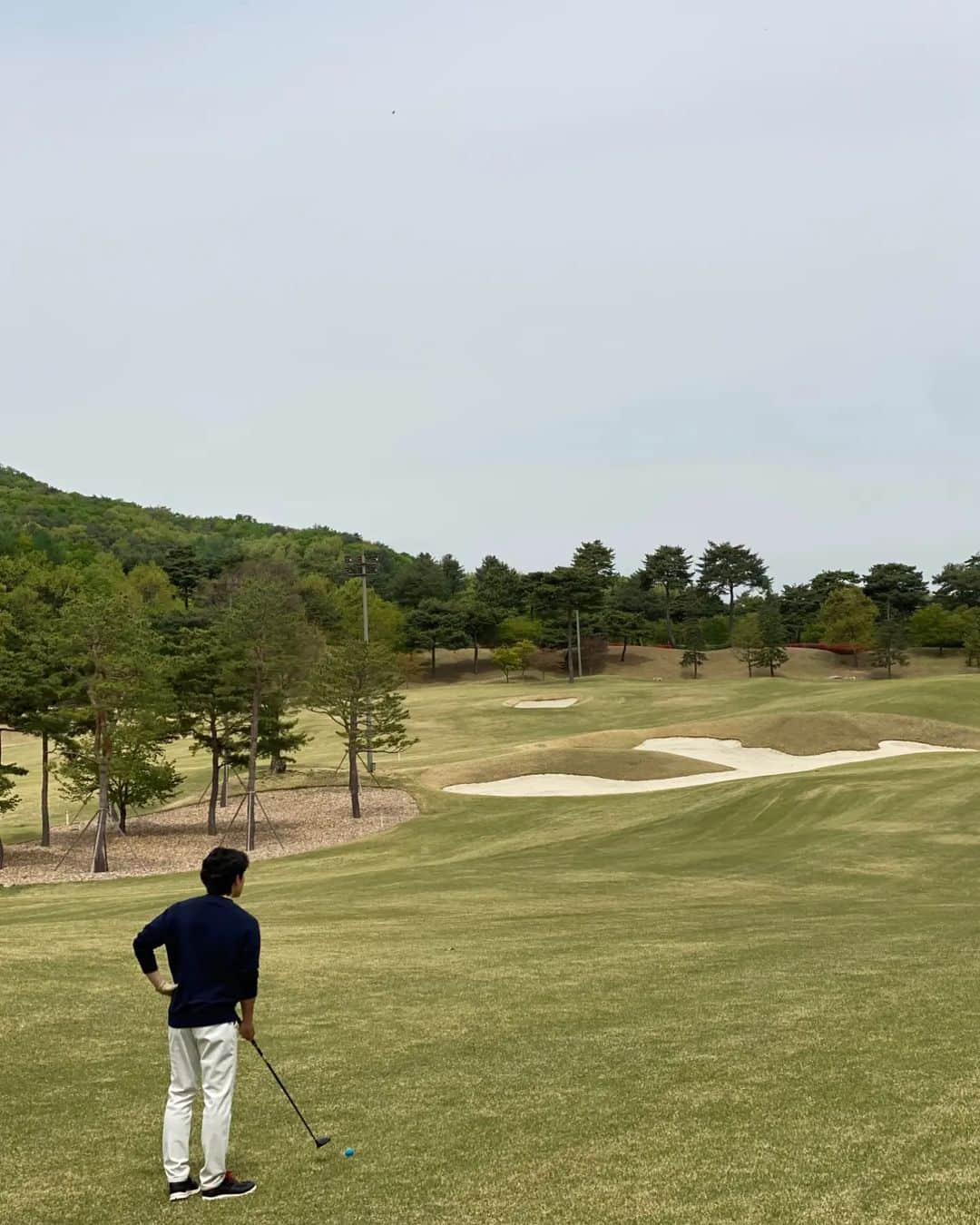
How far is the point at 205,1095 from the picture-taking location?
7676mm

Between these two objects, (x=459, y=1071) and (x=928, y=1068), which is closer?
(x=928, y=1068)

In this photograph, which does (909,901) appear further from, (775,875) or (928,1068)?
(928,1068)

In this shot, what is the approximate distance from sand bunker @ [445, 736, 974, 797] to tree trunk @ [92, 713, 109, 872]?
15.8m

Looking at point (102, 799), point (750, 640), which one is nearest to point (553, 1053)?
point (102, 799)

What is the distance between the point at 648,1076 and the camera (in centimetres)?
997

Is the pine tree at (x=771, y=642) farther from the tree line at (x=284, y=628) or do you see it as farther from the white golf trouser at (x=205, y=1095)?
the white golf trouser at (x=205, y=1095)

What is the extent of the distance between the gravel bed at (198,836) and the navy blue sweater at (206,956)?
106 ft

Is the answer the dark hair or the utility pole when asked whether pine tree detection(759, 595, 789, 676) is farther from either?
the dark hair

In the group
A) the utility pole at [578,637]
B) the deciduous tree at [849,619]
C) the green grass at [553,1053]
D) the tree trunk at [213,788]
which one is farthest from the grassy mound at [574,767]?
the deciduous tree at [849,619]

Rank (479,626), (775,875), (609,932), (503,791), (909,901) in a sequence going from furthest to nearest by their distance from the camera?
(479,626) < (503,791) < (775,875) < (909,901) < (609,932)

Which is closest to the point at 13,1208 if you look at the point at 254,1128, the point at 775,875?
the point at 254,1128

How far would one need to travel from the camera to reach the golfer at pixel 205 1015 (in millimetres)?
7539

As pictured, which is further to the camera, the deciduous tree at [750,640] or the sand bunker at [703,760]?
the deciduous tree at [750,640]

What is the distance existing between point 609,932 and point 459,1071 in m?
9.14
